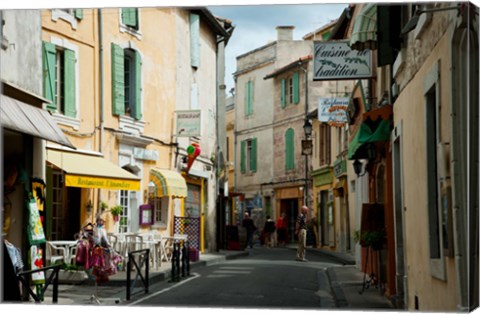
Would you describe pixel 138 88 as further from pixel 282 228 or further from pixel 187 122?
pixel 282 228

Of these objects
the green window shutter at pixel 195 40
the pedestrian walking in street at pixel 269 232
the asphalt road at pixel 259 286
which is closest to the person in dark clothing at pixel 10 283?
the asphalt road at pixel 259 286

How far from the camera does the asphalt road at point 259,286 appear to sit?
959 cm

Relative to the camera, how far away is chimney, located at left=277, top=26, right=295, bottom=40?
31.6ft

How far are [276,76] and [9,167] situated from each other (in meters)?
3.76

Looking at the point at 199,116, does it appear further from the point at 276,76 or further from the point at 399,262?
the point at 399,262

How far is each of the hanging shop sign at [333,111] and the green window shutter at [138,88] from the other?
2379 millimetres

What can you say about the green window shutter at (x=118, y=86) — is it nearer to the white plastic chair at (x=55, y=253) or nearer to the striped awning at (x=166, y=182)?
the striped awning at (x=166, y=182)

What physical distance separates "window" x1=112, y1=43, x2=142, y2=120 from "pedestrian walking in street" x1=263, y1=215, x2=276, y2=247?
218 cm

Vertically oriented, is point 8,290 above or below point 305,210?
below

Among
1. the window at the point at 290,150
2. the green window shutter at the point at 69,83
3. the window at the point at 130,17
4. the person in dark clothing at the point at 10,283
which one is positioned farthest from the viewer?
the green window shutter at the point at 69,83

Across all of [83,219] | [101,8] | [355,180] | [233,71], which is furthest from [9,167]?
[355,180]

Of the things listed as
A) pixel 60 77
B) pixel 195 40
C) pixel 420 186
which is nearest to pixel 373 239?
pixel 420 186

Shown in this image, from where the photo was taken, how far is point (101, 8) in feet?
34.3

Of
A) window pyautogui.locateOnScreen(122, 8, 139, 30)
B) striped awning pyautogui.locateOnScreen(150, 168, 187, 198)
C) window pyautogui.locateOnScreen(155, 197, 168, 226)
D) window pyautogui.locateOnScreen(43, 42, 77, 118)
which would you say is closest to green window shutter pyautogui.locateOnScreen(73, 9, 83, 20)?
window pyautogui.locateOnScreen(122, 8, 139, 30)
